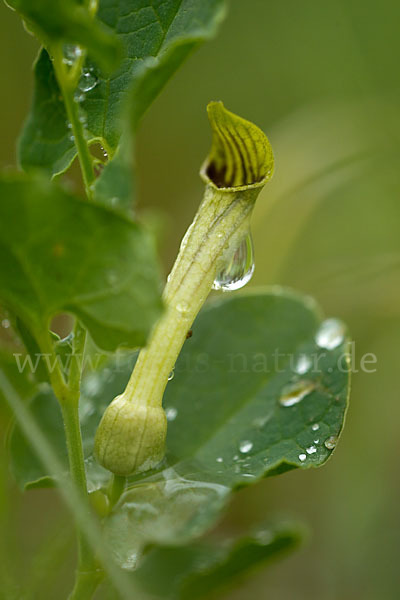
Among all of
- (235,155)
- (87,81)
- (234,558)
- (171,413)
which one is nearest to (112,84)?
(87,81)

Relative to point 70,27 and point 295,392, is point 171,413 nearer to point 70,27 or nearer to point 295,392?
→ point 295,392

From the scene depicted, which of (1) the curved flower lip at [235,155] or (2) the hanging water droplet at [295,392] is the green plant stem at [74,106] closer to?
(1) the curved flower lip at [235,155]

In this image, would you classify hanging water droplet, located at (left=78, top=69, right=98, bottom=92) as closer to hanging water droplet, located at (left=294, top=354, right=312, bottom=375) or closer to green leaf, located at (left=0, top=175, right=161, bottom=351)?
green leaf, located at (left=0, top=175, right=161, bottom=351)

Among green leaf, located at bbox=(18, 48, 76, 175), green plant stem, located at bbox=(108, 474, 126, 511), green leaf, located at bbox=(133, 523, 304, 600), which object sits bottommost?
green leaf, located at bbox=(133, 523, 304, 600)

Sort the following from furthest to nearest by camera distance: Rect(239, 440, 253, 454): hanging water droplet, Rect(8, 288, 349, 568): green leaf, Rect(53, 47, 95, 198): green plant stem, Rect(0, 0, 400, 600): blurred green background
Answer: Rect(0, 0, 400, 600): blurred green background → Rect(239, 440, 253, 454): hanging water droplet → Rect(8, 288, 349, 568): green leaf → Rect(53, 47, 95, 198): green plant stem

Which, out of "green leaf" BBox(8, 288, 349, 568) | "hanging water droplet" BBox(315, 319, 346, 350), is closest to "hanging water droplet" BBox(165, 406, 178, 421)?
"green leaf" BBox(8, 288, 349, 568)
